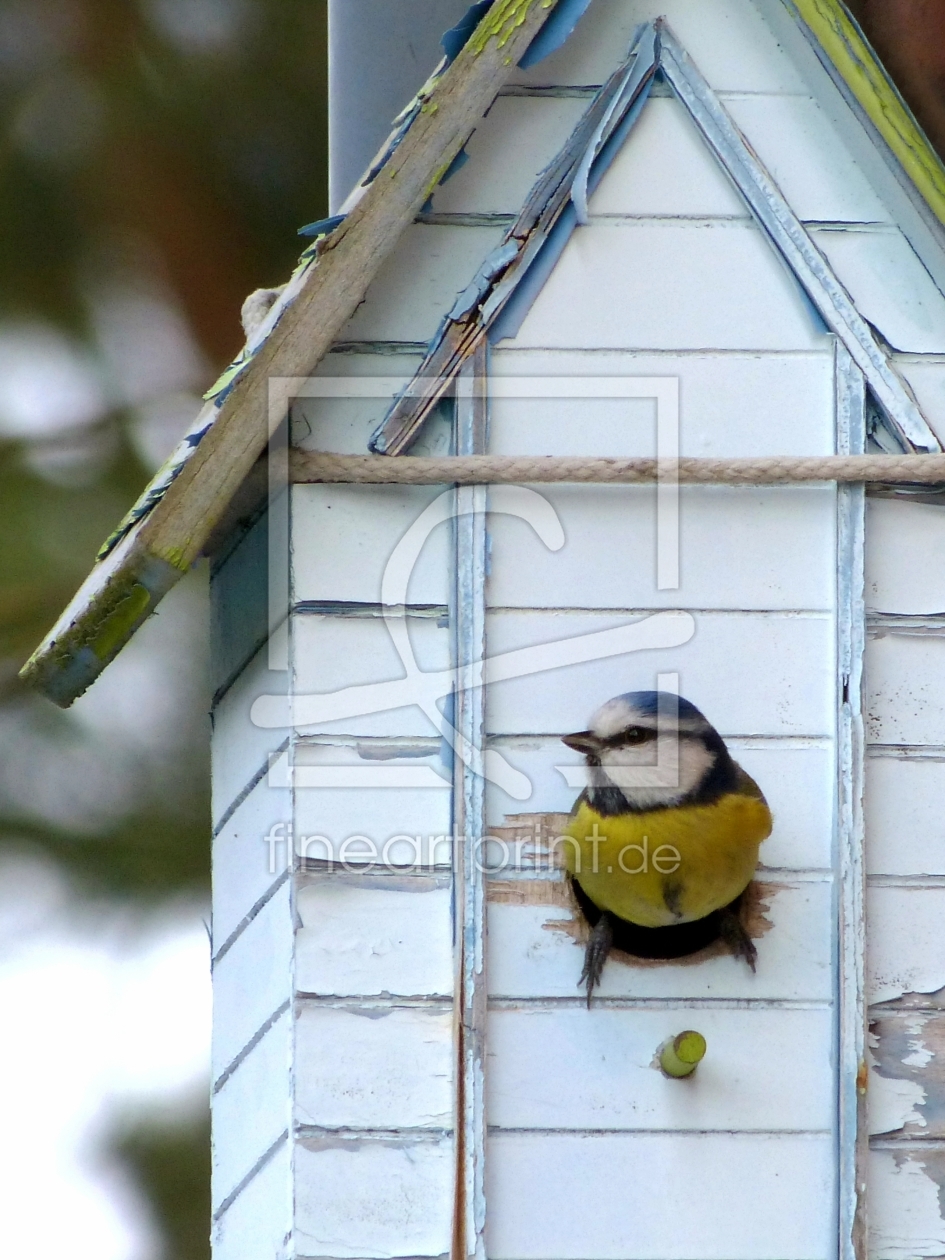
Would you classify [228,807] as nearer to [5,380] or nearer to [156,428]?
[156,428]

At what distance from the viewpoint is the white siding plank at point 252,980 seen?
1.53 metres

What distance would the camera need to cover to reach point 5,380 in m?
2.24

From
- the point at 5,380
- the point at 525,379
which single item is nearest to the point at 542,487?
the point at 525,379

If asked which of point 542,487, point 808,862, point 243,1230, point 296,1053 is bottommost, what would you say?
point 243,1230

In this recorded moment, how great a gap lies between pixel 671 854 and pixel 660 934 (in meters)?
0.15

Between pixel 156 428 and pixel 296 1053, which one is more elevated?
pixel 156 428

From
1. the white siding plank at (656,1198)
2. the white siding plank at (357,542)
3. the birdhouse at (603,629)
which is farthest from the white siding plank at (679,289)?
the white siding plank at (656,1198)

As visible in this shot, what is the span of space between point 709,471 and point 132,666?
1.04 meters

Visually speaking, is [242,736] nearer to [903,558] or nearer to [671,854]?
[671,854]

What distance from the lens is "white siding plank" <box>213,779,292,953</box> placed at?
5.19 ft

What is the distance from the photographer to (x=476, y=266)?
1503mm

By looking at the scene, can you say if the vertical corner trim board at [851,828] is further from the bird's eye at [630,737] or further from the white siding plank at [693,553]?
the bird's eye at [630,737]

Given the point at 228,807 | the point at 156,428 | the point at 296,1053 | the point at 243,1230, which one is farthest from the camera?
the point at 156,428

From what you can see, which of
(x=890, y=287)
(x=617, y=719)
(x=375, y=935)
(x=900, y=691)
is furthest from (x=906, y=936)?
(x=890, y=287)
